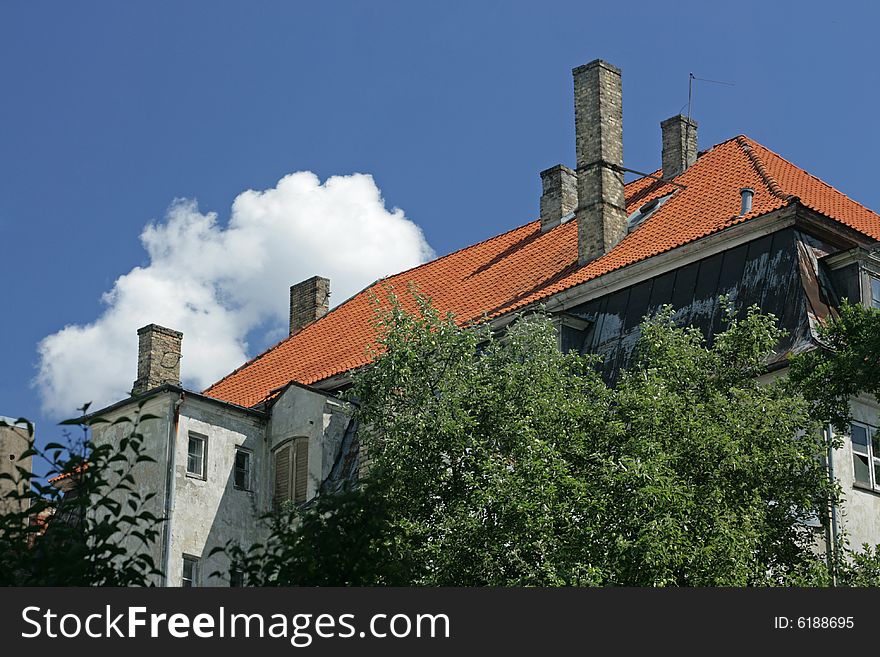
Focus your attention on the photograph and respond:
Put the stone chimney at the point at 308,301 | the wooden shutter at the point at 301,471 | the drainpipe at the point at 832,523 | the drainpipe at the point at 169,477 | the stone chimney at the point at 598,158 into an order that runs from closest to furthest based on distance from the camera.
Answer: the drainpipe at the point at 832,523, the drainpipe at the point at 169,477, the wooden shutter at the point at 301,471, the stone chimney at the point at 598,158, the stone chimney at the point at 308,301

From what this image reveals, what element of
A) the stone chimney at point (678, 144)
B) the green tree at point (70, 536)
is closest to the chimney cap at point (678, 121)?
the stone chimney at point (678, 144)

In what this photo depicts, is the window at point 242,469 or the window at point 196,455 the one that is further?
the window at point 242,469

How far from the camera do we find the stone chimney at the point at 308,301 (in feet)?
144

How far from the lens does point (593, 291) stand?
32125 millimetres

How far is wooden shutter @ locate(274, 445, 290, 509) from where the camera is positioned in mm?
34531

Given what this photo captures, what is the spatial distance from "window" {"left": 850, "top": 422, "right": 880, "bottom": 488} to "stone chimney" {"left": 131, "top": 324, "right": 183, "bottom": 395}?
64.4ft

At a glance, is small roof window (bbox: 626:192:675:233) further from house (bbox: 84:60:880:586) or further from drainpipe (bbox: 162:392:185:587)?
drainpipe (bbox: 162:392:185:587)

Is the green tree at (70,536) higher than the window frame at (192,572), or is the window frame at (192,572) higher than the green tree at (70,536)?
the window frame at (192,572)

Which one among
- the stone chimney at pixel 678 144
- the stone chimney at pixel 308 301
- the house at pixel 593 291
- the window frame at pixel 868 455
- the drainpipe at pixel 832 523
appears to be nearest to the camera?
the drainpipe at pixel 832 523

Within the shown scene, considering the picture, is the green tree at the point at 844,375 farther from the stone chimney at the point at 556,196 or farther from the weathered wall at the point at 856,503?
the stone chimney at the point at 556,196

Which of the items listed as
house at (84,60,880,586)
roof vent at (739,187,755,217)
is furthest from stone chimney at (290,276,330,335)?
roof vent at (739,187,755,217)

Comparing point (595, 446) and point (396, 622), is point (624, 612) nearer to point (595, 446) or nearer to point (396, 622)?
point (396, 622)

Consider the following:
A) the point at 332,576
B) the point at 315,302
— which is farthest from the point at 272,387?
the point at 332,576

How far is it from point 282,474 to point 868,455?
13.5 meters
